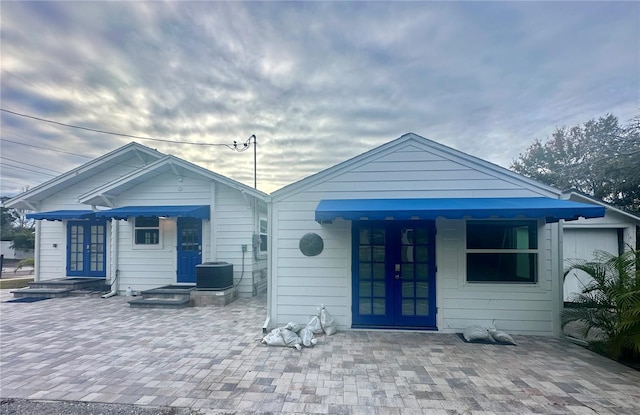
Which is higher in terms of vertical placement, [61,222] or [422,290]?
[61,222]

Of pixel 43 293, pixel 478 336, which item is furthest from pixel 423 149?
pixel 43 293

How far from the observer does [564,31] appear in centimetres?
707

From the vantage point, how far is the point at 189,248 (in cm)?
925

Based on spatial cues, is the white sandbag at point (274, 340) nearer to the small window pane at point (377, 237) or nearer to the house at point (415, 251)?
the house at point (415, 251)

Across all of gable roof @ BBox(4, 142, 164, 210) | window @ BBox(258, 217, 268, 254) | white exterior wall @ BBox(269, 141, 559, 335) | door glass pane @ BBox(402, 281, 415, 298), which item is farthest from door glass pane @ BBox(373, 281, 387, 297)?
gable roof @ BBox(4, 142, 164, 210)

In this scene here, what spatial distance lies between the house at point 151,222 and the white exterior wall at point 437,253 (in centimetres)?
309

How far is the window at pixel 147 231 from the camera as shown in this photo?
9414 mm

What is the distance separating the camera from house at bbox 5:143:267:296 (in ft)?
29.2

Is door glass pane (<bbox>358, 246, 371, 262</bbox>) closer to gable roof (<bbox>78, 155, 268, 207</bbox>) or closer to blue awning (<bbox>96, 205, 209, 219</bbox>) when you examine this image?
gable roof (<bbox>78, 155, 268, 207</bbox>)

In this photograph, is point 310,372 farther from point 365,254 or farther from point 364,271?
point 365,254

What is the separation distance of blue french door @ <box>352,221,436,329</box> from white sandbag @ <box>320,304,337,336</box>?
0.49 meters

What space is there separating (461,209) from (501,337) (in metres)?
2.61

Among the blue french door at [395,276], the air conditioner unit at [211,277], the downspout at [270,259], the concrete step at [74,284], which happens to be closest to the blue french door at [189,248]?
the air conditioner unit at [211,277]

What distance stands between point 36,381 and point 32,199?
9.86 m
